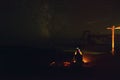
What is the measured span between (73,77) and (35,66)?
1446 centimetres

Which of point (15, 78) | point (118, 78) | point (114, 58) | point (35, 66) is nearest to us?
point (118, 78)

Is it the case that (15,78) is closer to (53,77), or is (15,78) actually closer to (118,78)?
(53,77)

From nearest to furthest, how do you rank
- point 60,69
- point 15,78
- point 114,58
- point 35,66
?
point 15,78 → point 60,69 → point 114,58 → point 35,66

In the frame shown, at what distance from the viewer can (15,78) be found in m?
40.0

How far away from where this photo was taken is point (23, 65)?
5547 centimetres

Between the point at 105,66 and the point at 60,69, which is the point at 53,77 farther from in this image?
the point at 105,66

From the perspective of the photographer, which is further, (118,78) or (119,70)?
(119,70)

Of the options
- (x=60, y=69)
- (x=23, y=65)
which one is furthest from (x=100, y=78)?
(x=23, y=65)

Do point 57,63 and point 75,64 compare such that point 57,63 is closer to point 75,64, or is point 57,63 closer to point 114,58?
point 75,64

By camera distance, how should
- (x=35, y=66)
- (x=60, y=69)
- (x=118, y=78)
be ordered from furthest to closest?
(x=35, y=66) < (x=60, y=69) < (x=118, y=78)

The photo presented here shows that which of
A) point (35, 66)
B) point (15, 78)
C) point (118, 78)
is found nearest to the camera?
point (118, 78)

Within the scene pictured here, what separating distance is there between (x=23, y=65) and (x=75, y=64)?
531 inches

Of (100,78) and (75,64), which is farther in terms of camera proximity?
(75,64)

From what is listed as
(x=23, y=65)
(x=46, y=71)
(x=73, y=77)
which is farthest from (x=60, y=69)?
(x=23, y=65)
